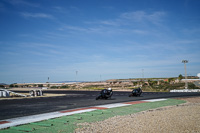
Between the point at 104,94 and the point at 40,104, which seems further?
the point at 104,94

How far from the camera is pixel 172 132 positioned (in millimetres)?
6723

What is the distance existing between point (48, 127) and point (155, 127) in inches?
171

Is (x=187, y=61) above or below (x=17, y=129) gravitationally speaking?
above

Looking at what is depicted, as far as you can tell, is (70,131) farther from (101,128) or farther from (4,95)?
(4,95)

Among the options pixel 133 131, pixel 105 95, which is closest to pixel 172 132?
pixel 133 131

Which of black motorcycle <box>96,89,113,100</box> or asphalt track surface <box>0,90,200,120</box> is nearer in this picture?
asphalt track surface <box>0,90,200,120</box>

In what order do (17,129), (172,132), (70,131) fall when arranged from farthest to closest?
1. (17,129)
2. (70,131)
3. (172,132)

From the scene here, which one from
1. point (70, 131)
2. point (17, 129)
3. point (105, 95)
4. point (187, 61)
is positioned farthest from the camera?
point (187, 61)

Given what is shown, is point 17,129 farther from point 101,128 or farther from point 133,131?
point 133,131

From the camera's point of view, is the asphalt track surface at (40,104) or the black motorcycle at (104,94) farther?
the black motorcycle at (104,94)

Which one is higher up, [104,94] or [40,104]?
[104,94]

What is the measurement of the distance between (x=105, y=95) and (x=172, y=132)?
55.6ft

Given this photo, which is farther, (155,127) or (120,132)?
(155,127)

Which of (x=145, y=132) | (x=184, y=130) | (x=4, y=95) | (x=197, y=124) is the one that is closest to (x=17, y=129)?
(x=145, y=132)
